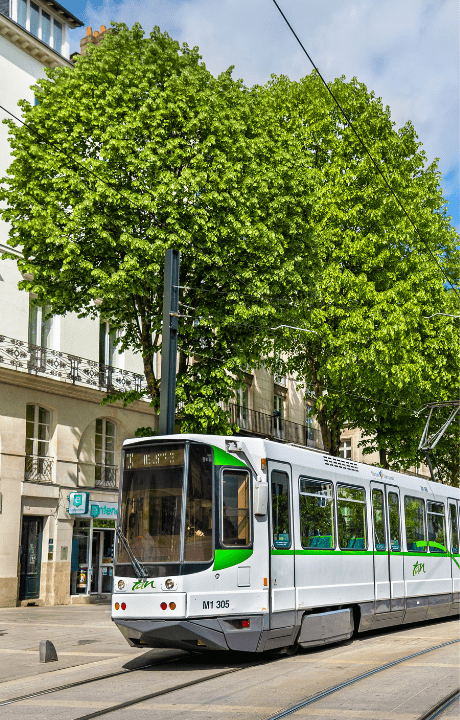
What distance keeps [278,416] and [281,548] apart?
27544 millimetres

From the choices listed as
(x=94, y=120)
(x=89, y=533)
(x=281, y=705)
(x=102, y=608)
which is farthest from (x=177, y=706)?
(x=89, y=533)

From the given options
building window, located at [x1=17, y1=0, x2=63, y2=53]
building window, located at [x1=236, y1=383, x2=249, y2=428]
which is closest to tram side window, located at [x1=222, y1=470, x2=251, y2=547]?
building window, located at [x1=17, y1=0, x2=63, y2=53]

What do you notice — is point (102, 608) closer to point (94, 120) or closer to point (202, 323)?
point (202, 323)

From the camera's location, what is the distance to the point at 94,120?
19484mm

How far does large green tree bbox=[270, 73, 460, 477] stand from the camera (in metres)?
23.5

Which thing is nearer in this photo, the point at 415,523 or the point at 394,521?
the point at 394,521

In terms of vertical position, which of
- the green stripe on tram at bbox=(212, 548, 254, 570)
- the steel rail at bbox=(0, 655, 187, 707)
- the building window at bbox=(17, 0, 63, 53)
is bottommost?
the steel rail at bbox=(0, 655, 187, 707)

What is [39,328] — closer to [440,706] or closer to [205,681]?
[205,681]

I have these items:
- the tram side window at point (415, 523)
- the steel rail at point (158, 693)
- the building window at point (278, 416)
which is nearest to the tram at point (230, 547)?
the steel rail at point (158, 693)

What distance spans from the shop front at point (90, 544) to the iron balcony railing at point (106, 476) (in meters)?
0.66

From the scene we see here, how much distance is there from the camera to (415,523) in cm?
1744

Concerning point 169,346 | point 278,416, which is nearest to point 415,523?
point 169,346

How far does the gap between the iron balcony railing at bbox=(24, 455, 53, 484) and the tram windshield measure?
45.6ft

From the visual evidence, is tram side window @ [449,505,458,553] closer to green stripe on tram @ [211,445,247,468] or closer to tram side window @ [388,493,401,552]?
tram side window @ [388,493,401,552]
